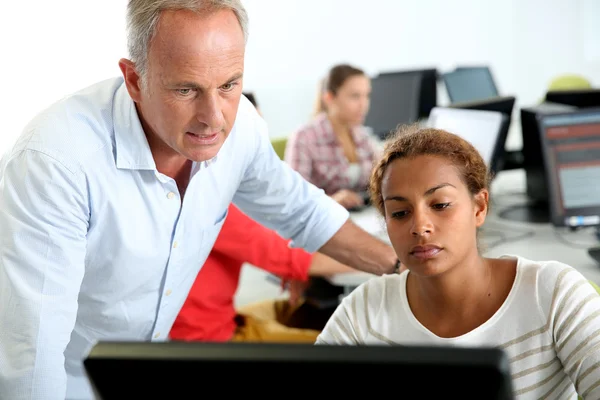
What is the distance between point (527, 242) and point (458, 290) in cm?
144

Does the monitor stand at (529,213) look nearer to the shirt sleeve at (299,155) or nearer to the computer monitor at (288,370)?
the shirt sleeve at (299,155)

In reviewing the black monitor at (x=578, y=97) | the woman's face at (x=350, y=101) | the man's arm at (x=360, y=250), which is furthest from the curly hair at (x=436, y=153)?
the woman's face at (x=350, y=101)

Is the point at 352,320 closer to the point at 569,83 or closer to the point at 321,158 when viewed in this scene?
the point at 321,158

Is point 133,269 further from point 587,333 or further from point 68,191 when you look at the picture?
point 587,333

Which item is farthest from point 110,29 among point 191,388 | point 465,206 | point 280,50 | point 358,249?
point 191,388

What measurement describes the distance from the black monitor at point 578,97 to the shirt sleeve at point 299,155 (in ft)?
3.95

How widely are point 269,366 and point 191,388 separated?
2.8 inches

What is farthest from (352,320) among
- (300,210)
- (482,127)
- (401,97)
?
(401,97)

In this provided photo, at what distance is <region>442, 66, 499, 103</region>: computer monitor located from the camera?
17.7 ft

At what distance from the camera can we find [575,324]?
127 centimetres

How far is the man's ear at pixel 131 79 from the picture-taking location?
1426 mm

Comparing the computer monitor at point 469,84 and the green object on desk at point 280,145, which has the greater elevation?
the green object on desk at point 280,145

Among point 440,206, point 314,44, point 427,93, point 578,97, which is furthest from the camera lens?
point 314,44

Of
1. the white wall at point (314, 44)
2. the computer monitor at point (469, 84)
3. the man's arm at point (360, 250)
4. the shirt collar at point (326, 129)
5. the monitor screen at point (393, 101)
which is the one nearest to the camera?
the man's arm at point (360, 250)
